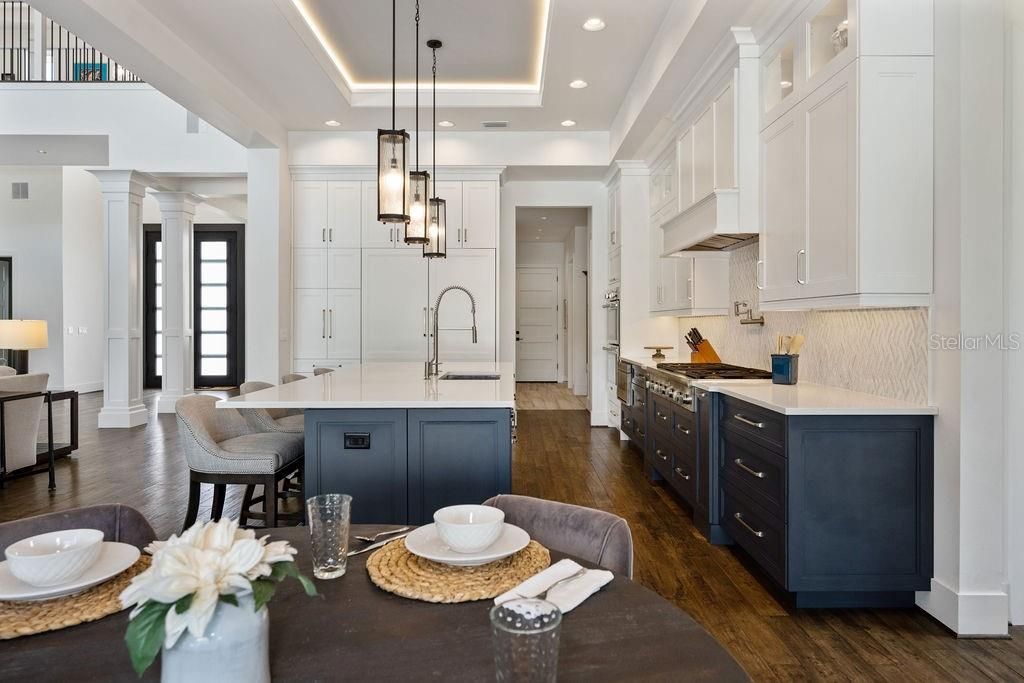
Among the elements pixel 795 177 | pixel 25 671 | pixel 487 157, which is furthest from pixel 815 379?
pixel 487 157

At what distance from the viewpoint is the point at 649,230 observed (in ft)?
20.5

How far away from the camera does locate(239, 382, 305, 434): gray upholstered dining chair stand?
3514 millimetres

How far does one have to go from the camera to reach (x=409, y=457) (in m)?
2.66

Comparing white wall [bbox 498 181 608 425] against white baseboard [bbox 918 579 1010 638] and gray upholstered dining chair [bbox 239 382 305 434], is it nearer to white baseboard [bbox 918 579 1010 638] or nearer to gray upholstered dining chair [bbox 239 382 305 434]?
gray upholstered dining chair [bbox 239 382 305 434]

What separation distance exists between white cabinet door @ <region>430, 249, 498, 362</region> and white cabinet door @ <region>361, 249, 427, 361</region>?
17cm

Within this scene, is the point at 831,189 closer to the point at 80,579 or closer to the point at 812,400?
the point at 812,400

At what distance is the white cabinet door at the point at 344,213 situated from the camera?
6504 millimetres

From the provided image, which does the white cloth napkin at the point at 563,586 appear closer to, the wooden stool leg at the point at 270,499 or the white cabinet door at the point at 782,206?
the wooden stool leg at the point at 270,499

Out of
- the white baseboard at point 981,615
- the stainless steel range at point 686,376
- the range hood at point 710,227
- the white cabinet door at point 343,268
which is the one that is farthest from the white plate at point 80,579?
the white cabinet door at point 343,268

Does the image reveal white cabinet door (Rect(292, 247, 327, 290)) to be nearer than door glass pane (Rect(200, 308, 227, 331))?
Yes

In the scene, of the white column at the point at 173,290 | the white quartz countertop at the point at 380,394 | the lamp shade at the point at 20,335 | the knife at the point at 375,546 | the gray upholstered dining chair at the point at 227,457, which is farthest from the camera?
the white column at the point at 173,290

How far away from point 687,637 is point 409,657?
1.33ft

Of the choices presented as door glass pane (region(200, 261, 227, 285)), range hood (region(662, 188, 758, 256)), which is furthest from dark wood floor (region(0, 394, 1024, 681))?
door glass pane (region(200, 261, 227, 285))

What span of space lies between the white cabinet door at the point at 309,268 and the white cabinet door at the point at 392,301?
1.37 ft
